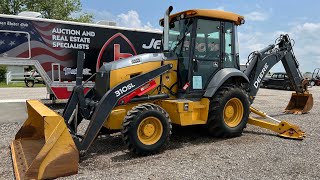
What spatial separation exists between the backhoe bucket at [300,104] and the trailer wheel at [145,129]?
6.35m

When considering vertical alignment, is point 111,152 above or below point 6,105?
below

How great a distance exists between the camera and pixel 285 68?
31.2 feet

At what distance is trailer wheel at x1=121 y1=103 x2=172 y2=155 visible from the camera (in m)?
5.31

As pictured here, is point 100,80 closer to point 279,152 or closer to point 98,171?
point 98,171

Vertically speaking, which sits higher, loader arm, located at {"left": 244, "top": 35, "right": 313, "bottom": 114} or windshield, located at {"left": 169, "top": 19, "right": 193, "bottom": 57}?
windshield, located at {"left": 169, "top": 19, "right": 193, "bottom": 57}

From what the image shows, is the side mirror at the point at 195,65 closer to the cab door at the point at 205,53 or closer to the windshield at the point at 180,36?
the cab door at the point at 205,53

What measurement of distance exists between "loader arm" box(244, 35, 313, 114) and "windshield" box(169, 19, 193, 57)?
2.27m

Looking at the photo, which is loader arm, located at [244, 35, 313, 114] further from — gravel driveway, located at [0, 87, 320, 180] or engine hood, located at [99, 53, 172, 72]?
engine hood, located at [99, 53, 172, 72]

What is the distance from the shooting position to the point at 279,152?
19.1 feet

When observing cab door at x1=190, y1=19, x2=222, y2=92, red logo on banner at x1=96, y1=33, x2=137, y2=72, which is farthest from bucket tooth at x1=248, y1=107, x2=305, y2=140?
red logo on banner at x1=96, y1=33, x2=137, y2=72

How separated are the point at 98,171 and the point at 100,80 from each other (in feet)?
6.24

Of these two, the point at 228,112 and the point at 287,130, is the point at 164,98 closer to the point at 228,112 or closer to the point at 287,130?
the point at 228,112

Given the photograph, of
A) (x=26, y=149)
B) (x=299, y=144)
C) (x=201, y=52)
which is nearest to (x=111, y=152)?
(x=26, y=149)

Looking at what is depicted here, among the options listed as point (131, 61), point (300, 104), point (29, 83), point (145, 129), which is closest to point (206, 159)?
point (145, 129)
